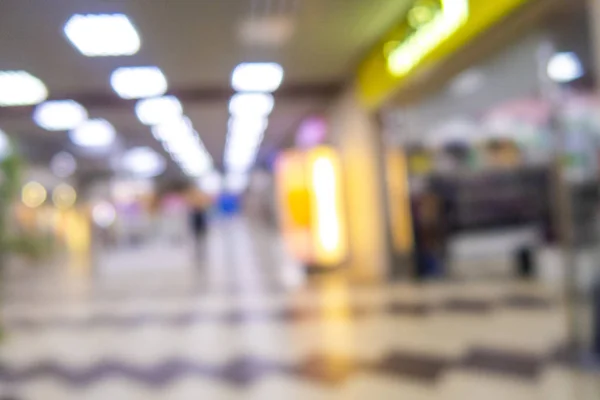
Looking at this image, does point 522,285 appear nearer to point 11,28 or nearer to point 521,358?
point 521,358

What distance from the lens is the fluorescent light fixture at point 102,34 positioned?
7.67 ft

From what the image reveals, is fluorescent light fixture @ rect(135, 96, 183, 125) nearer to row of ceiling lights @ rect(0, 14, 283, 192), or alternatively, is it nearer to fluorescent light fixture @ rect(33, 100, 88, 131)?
row of ceiling lights @ rect(0, 14, 283, 192)

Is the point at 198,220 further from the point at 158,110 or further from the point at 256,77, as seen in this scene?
the point at 256,77

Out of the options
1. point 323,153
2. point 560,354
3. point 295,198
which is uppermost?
point 323,153

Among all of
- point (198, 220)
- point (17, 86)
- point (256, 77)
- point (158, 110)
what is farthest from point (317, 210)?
point (17, 86)

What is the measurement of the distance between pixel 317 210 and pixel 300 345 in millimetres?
5036

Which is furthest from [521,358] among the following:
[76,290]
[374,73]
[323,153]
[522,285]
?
[76,290]

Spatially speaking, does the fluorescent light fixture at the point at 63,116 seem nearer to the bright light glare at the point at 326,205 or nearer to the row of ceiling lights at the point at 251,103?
the row of ceiling lights at the point at 251,103

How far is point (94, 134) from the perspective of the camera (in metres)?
10.6

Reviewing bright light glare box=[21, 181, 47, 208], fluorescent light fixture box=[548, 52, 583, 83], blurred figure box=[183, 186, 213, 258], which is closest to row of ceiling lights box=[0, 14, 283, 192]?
blurred figure box=[183, 186, 213, 258]

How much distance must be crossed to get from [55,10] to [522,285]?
21.7 feet

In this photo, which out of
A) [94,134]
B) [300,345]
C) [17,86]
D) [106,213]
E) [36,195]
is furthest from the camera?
[106,213]

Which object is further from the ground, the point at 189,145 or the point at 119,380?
the point at 189,145

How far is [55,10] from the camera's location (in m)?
2.07
